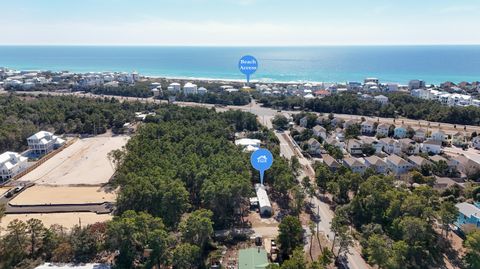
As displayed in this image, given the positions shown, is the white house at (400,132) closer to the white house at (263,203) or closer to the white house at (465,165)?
the white house at (465,165)

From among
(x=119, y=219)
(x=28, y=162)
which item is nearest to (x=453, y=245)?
(x=119, y=219)

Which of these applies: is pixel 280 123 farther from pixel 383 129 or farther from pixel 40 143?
pixel 40 143

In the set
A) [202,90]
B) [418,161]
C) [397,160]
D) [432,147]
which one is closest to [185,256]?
[397,160]

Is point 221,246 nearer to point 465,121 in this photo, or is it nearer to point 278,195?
point 278,195

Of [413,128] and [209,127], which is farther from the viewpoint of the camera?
[413,128]

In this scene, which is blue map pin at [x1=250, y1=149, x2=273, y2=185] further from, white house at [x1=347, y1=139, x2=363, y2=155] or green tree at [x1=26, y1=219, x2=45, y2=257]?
white house at [x1=347, y1=139, x2=363, y2=155]

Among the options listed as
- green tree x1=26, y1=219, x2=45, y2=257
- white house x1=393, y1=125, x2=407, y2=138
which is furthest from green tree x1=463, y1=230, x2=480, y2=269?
white house x1=393, y1=125, x2=407, y2=138
